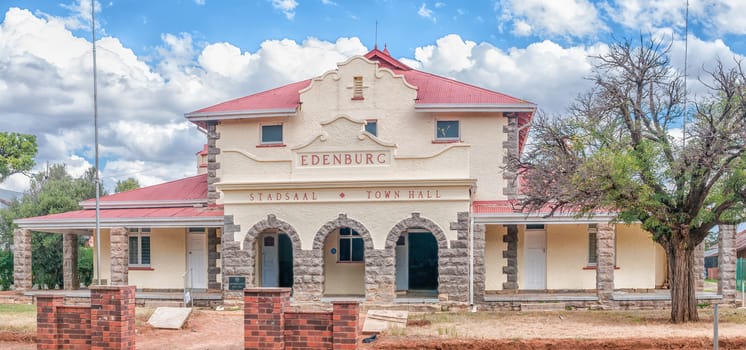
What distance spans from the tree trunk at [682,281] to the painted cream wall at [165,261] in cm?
1522

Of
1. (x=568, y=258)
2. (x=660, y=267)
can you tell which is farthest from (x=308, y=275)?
(x=660, y=267)

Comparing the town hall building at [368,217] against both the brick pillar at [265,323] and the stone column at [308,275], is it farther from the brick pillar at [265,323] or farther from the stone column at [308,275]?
the brick pillar at [265,323]

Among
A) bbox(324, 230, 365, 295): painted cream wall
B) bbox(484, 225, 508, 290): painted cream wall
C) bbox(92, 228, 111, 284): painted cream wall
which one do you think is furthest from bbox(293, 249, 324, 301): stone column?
bbox(92, 228, 111, 284): painted cream wall

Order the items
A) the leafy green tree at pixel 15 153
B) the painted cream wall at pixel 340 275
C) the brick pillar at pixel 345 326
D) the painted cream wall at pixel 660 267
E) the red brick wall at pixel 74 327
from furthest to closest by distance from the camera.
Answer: the leafy green tree at pixel 15 153, the painted cream wall at pixel 660 267, the painted cream wall at pixel 340 275, the red brick wall at pixel 74 327, the brick pillar at pixel 345 326

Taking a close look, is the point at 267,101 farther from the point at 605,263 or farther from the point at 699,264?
the point at 699,264

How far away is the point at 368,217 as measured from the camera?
20312 millimetres

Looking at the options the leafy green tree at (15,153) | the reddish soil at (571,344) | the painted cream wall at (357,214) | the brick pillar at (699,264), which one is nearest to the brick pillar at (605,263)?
the brick pillar at (699,264)

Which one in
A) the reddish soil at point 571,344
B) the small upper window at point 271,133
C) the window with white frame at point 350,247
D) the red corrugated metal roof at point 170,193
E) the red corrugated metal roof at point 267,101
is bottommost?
the reddish soil at point 571,344

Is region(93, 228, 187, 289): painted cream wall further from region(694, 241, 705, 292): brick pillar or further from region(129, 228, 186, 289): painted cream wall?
region(694, 241, 705, 292): brick pillar

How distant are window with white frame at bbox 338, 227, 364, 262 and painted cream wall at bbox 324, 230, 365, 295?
131 mm

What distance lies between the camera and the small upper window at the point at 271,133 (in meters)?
23.6

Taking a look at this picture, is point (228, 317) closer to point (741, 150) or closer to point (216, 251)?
point (216, 251)

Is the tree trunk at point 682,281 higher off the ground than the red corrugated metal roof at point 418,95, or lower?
lower

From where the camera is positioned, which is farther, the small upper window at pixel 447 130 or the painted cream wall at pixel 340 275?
the small upper window at pixel 447 130
